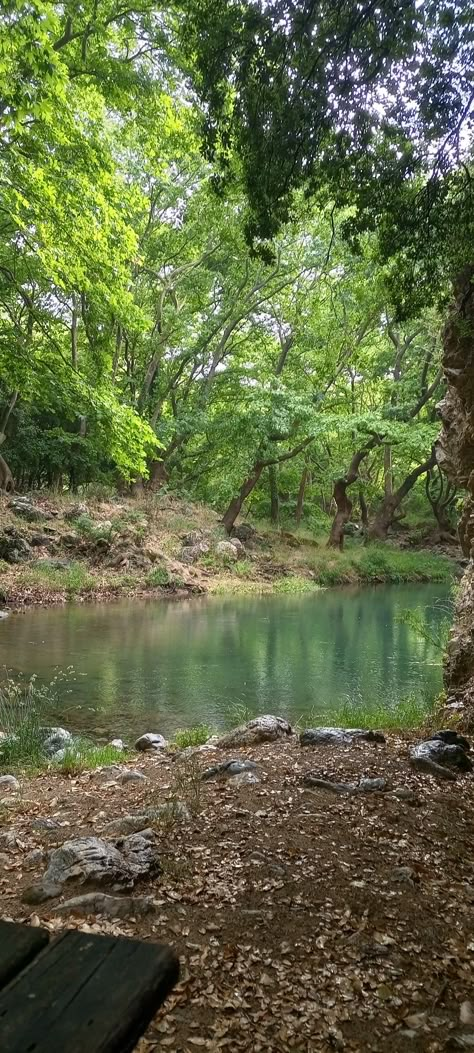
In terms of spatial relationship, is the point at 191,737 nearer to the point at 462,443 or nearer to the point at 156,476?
the point at 462,443

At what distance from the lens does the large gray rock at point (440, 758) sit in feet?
15.9

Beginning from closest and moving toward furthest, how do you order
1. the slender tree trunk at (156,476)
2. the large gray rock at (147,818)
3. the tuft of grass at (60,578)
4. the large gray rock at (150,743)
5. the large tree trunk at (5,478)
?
the large gray rock at (147,818)
the large gray rock at (150,743)
the tuft of grass at (60,578)
the large tree trunk at (5,478)
the slender tree trunk at (156,476)

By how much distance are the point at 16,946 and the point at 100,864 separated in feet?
6.46

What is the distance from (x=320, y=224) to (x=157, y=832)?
20.1 m

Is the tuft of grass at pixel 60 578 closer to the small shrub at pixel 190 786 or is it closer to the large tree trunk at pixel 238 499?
the large tree trunk at pixel 238 499

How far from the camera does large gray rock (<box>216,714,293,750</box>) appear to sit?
20.6ft

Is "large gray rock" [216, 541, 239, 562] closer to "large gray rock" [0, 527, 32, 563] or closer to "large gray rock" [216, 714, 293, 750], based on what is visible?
"large gray rock" [0, 527, 32, 563]

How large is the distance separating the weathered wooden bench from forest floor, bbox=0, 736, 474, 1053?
1.04 m

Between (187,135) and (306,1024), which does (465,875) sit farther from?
(187,135)

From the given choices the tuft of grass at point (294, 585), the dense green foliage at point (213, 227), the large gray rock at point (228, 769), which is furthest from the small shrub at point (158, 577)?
the large gray rock at point (228, 769)

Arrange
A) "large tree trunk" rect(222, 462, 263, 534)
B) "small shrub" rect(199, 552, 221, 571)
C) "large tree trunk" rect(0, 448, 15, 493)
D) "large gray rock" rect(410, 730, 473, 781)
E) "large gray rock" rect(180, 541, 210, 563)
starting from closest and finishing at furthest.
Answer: "large gray rock" rect(410, 730, 473, 781), "large tree trunk" rect(0, 448, 15, 493), "large gray rock" rect(180, 541, 210, 563), "small shrub" rect(199, 552, 221, 571), "large tree trunk" rect(222, 462, 263, 534)

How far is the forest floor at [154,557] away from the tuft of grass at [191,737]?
9.17 metres

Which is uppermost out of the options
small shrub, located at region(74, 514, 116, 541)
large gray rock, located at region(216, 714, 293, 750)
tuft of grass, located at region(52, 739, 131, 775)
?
small shrub, located at region(74, 514, 116, 541)

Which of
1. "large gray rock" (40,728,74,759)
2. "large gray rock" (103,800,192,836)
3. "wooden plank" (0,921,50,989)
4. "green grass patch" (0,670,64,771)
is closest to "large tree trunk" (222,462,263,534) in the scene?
"green grass patch" (0,670,64,771)
